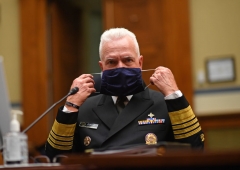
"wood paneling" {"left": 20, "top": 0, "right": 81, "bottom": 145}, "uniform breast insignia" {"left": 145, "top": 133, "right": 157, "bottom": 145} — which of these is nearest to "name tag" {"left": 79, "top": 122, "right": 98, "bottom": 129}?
"uniform breast insignia" {"left": 145, "top": 133, "right": 157, "bottom": 145}

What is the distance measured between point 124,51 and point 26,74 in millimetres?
3783

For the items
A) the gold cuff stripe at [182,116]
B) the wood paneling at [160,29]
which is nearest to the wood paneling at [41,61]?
the wood paneling at [160,29]

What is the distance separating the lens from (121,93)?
2.27 m

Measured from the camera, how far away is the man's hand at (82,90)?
2.16 m

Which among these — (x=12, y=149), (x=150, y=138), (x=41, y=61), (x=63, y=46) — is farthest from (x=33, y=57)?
(x=12, y=149)

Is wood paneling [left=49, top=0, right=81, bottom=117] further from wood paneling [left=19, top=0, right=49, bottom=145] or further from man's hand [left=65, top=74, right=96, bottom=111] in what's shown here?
man's hand [left=65, top=74, right=96, bottom=111]

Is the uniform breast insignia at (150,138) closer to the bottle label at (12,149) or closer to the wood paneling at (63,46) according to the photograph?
the bottle label at (12,149)

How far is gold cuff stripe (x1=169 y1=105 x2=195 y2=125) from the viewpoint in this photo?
2027 mm

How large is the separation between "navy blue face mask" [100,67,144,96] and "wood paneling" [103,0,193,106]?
2.98 metres

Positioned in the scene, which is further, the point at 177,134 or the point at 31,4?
the point at 31,4

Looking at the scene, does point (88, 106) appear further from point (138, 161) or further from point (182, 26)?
point (182, 26)

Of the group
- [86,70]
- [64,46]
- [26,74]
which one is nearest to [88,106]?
[26,74]

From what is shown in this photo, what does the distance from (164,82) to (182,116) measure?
0.18m

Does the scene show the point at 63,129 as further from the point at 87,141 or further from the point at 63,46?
the point at 63,46
